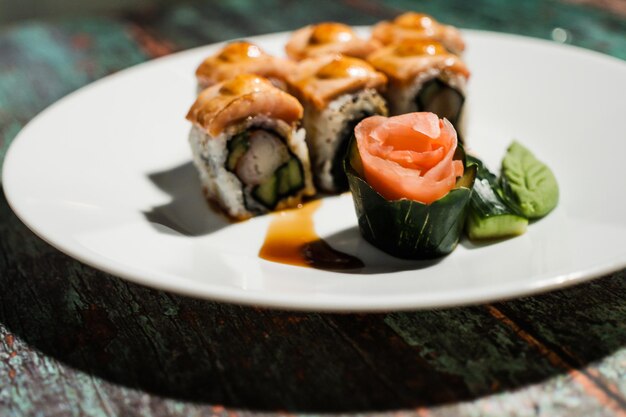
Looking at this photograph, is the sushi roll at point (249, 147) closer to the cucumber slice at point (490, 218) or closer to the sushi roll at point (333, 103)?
the sushi roll at point (333, 103)

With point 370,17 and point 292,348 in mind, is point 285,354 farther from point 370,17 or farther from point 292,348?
point 370,17

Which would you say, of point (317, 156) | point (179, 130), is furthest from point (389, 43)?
point (179, 130)

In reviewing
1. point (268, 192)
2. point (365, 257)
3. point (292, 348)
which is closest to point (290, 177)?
point (268, 192)

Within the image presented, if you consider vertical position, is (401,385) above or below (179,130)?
above

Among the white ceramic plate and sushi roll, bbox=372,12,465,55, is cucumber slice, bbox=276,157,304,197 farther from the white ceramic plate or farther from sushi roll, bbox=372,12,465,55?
sushi roll, bbox=372,12,465,55

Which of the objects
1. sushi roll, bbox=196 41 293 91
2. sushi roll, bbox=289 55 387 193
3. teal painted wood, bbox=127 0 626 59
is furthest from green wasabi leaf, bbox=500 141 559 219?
teal painted wood, bbox=127 0 626 59

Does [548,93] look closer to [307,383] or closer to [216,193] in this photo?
[216,193]
